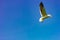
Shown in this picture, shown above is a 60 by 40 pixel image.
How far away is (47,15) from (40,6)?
3.95ft

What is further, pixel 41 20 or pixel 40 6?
pixel 41 20

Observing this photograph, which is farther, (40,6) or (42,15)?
(42,15)

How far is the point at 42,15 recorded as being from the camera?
33.6 feet

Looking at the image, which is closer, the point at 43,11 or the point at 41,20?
the point at 43,11

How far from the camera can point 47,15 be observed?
1023 centimetres

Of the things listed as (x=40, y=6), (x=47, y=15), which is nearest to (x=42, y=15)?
(x=47, y=15)

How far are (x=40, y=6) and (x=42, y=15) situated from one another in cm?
110

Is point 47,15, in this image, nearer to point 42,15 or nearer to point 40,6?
point 42,15

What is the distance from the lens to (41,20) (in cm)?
1050

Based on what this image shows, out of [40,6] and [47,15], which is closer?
[40,6]

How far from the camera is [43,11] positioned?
31.9 feet

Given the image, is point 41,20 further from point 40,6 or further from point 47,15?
point 40,6

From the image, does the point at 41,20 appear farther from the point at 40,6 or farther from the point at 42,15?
the point at 40,6

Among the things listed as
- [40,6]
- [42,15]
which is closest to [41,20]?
[42,15]
